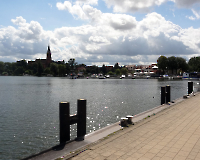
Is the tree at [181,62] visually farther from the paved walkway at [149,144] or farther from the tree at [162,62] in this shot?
the paved walkway at [149,144]

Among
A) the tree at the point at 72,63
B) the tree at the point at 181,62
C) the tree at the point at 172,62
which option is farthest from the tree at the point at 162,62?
the tree at the point at 72,63

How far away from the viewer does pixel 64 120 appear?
6941mm

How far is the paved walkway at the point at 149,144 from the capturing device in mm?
5465

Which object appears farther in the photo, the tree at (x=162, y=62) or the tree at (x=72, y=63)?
the tree at (x=72, y=63)

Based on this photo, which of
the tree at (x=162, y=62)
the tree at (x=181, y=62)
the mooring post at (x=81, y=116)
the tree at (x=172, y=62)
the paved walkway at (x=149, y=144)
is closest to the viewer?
the paved walkway at (x=149, y=144)

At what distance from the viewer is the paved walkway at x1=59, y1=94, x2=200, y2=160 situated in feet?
17.9

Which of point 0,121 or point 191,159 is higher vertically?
point 191,159

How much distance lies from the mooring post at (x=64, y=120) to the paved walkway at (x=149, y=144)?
1184 mm

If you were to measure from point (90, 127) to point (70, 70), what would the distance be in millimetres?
166770

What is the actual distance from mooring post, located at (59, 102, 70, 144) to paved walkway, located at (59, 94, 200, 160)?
1.18m

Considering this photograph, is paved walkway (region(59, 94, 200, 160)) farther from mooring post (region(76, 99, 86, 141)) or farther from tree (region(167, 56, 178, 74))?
tree (region(167, 56, 178, 74))

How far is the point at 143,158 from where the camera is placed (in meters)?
5.31

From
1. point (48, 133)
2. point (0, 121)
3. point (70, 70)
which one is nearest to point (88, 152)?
point (48, 133)

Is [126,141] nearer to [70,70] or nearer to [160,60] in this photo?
[160,60]
